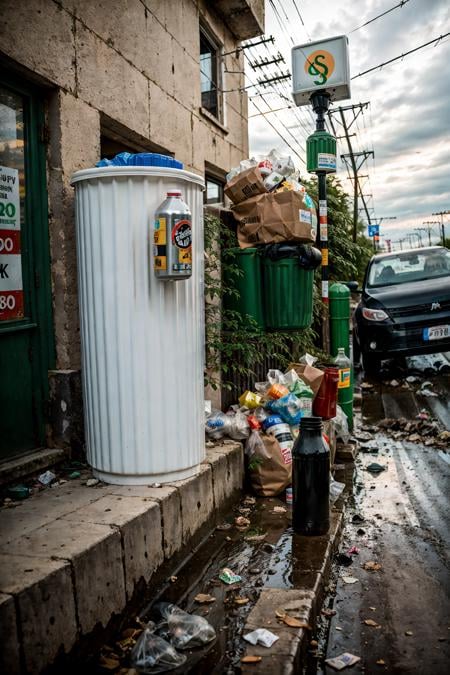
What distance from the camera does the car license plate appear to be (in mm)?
8727

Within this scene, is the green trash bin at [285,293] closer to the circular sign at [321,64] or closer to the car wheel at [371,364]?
the circular sign at [321,64]

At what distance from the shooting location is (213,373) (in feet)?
16.3

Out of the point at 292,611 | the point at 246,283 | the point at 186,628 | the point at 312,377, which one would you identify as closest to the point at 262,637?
the point at 292,611

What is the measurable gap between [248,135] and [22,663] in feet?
30.7

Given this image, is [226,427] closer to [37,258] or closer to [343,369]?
[37,258]

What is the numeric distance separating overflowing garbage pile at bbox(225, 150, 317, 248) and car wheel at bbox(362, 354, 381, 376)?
4.59 m

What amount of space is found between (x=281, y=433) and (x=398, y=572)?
1.39 m

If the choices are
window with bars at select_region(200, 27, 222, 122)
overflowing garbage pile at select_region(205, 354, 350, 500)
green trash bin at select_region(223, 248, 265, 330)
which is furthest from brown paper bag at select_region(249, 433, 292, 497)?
window with bars at select_region(200, 27, 222, 122)

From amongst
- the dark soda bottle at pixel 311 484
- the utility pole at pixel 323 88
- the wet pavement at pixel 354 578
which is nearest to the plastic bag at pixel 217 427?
the wet pavement at pixel 354 578

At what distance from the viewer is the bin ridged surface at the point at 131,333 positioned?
310cm

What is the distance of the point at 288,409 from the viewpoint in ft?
15.3

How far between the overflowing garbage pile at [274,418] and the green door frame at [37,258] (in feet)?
4.49

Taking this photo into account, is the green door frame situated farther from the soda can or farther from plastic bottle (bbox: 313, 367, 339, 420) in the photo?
plastic bottle (bbox: 313, 367, 339, 420)

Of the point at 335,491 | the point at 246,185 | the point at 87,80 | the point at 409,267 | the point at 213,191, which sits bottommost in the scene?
the point at 335,491
